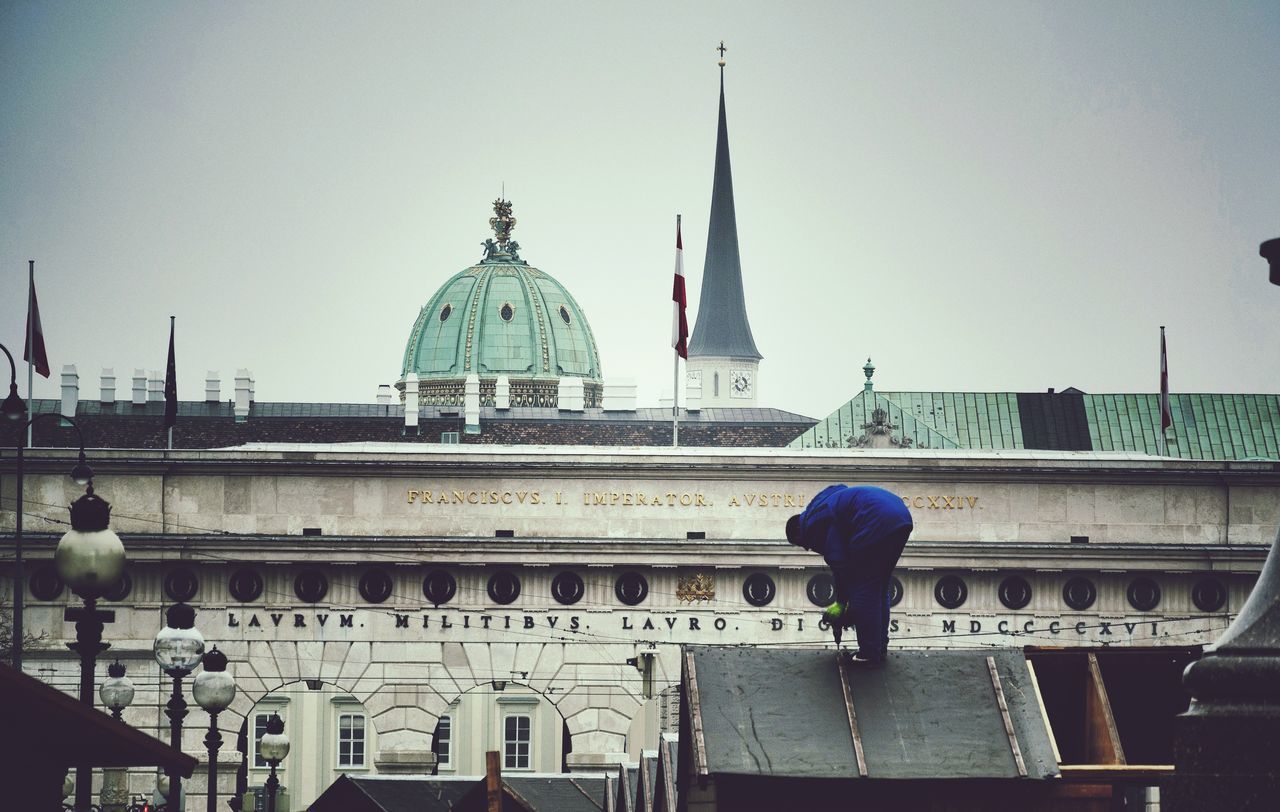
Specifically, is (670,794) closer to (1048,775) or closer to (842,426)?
(1048,775)

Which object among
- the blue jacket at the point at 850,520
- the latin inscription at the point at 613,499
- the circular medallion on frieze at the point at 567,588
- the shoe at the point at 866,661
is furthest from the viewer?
the latin inscription at the point at 613,499

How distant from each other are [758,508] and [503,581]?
7808mm

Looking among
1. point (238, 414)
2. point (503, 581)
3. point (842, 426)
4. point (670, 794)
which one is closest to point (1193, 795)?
point (670, 794)

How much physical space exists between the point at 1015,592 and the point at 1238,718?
61.8m

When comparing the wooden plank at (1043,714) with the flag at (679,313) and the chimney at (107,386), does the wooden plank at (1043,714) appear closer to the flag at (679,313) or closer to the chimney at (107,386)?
the flag at (679,313)

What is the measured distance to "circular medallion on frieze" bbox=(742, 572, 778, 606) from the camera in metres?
72.6

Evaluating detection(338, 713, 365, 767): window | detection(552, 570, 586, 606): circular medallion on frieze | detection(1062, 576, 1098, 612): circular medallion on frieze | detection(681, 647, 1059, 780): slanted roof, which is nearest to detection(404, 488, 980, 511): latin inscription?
detection(552, 570, 586, 606): circular medallion on frieze

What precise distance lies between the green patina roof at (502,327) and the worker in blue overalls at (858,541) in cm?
15876

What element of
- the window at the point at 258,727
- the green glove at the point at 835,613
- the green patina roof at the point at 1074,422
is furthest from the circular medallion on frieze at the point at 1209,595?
the green glove at the point at 835,613

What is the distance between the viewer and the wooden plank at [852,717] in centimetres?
2114

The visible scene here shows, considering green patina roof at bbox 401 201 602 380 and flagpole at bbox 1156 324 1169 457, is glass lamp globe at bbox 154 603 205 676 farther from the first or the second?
green patina roof at bbox 401 201 602 380

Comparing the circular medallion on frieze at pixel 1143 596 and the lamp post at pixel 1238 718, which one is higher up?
the circular medallion on frieze at pixel 1143 596

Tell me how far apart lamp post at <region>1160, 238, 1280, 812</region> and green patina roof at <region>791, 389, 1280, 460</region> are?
262 feet

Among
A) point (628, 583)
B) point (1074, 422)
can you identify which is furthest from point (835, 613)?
point (1074, 422)
